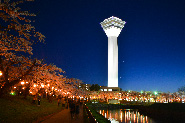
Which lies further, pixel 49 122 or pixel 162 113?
pixel 162 113

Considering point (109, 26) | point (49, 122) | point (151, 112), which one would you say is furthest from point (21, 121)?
point (109, 26)

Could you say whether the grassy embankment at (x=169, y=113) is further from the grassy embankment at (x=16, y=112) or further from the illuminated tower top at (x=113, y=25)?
the illuminated tower top at (x=113, y=25)

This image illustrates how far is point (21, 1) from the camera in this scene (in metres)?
10.4

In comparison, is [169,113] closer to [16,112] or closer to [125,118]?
[125,118]

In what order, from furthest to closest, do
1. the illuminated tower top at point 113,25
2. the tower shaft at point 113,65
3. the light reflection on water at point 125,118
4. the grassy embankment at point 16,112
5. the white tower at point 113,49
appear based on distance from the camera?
the illuminated tower top at point 113,25, the white tower at point 113,49, the tower shaft at point 113,65, the light reflection on water at point 125,118, the grassy embankment at point 16,112

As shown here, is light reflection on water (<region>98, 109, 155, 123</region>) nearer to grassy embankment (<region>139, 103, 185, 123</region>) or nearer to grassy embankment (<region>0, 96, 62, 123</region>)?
grassy embankment (<region>139, 103, 185, 123</region>)

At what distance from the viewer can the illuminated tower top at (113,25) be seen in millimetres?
139500

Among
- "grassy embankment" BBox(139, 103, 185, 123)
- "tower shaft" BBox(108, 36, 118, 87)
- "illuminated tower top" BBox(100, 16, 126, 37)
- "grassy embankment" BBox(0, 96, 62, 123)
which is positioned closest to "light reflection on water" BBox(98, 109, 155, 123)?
"grassy embankment" BBox(139, 103, 185, 123)

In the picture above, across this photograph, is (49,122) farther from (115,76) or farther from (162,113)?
(115,76)

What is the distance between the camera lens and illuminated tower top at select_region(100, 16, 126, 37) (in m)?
140

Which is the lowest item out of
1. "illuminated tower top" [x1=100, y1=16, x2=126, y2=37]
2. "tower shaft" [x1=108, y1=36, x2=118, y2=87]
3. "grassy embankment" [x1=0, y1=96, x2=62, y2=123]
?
"grassy embankment" [x1=0, y1=96, x2=62, y2=123]

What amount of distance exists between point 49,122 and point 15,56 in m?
6.68

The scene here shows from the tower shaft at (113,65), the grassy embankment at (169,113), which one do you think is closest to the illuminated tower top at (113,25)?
the tower shaft at (113,65)

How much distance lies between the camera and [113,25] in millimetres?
139750
